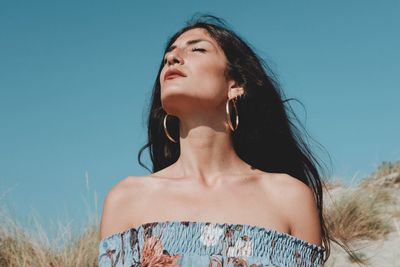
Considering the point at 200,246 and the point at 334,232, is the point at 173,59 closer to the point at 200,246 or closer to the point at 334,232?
the point at 200,246

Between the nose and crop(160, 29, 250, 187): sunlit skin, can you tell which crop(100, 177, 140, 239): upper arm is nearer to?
crop(160, 29, 250, 187): sunlit skin

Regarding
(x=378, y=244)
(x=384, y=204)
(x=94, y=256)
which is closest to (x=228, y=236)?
(x=94, y=256)

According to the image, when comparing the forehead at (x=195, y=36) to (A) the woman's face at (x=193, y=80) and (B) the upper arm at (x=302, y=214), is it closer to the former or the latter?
(A) the woman's face at (x=193, y=80)

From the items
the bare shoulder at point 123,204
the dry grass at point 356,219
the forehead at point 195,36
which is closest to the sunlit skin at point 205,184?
the bare shoulder at point 123,204

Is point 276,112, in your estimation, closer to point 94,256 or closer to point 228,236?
point 228,236

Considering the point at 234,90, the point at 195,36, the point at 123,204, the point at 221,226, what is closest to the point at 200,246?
the point at 221,226

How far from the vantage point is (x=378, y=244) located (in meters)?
6.37

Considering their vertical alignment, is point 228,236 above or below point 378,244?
above

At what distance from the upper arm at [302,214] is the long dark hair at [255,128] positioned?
38 cm

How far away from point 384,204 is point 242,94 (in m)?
4.62

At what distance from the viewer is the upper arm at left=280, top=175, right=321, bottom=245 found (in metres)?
2.92

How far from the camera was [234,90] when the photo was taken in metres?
3.24

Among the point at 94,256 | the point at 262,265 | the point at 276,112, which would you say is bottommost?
the point at 94,256

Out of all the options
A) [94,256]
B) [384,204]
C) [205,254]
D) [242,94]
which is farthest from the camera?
[384,204]
